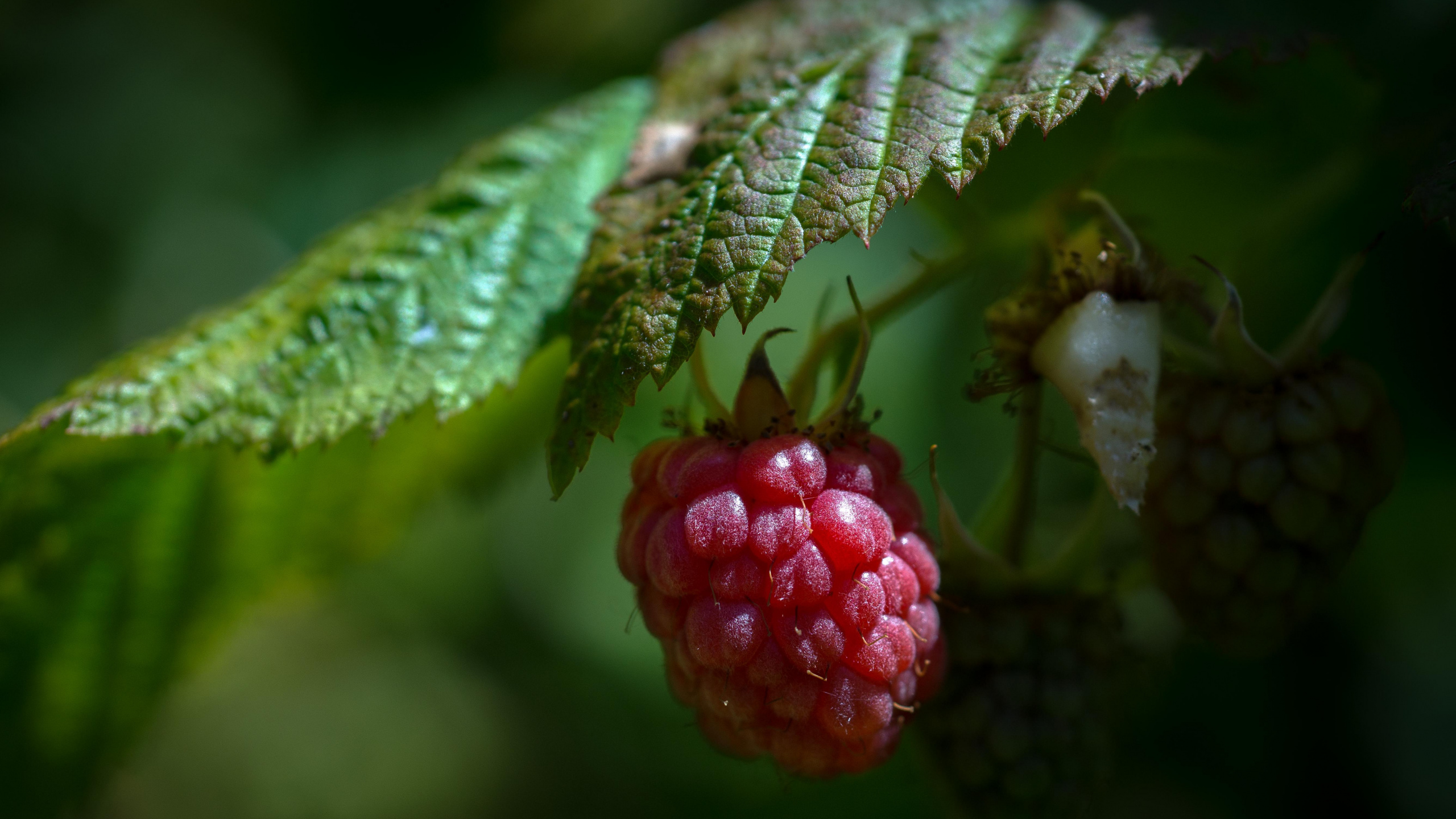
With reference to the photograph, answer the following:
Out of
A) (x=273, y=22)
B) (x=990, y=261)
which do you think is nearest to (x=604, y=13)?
(x=273, y=22)

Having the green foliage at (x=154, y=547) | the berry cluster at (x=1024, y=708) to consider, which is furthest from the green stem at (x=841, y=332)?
the green foliage at (x=154, y=547)

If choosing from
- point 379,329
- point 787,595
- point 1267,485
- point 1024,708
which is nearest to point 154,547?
point 379,329

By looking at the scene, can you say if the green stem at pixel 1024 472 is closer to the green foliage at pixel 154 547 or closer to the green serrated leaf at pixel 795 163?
the green serrated leaf at pixel 795 163

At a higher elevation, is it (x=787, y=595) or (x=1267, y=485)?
(x=787, y=595)

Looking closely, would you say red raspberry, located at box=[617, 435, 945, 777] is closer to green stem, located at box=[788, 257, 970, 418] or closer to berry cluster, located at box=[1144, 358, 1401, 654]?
green stem, located at box=[788, 257, 970, 418]

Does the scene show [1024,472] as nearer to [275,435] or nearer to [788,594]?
[788,594]

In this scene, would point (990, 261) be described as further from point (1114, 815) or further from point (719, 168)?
point (1114, 815)
